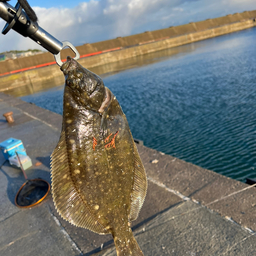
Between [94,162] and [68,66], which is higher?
[68,66]

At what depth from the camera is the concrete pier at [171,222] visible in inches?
123

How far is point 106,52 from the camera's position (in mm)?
42344

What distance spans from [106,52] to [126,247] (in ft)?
142

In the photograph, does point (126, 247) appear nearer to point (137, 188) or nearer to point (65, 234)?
point (137, 188)

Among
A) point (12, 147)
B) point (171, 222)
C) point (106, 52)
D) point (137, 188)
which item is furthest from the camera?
point (106, 52)

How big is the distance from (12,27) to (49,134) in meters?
6.31

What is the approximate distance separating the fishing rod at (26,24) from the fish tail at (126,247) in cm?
208

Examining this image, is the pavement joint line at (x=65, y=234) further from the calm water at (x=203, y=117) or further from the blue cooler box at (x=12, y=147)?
the calm water at (x=203, y=117)

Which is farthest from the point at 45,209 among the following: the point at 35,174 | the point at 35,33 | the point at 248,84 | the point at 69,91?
the point at 248,84

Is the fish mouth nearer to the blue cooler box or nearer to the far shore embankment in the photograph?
the blue cooler box

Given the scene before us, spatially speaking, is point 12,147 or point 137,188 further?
point 12,147

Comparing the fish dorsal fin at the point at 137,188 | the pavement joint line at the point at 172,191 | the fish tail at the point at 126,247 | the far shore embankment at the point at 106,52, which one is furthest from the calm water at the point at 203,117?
the far shore embankment at the point at 106,52

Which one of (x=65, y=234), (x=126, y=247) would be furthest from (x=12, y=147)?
(x=126, y=247)

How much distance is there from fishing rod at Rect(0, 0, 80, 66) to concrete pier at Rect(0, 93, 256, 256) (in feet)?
9.43
